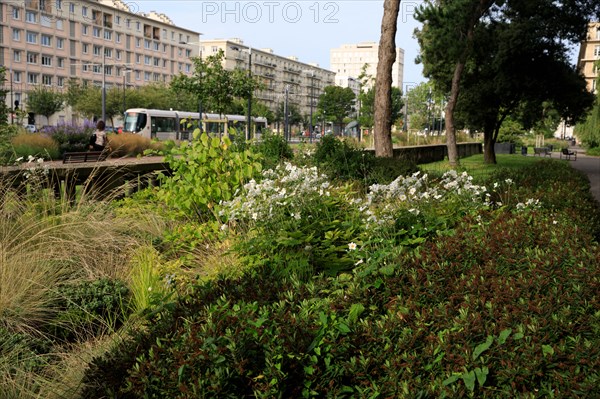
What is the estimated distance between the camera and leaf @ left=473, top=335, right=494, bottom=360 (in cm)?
236

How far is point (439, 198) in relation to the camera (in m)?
5.46

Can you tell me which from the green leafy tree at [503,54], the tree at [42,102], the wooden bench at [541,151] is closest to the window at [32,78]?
the tree at [42,102]

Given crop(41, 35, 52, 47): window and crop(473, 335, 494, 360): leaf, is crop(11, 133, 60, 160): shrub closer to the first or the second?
crop(473, 335, 494, 360): leaf

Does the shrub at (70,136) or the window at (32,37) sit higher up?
the window at (32,37)

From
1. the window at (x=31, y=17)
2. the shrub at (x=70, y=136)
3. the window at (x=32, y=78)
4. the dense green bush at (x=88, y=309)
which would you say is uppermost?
the window at (x=31, y=17)

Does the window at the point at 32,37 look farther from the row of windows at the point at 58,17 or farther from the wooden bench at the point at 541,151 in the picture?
the wooden bench at the point at 541,151

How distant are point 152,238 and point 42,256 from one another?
124cm

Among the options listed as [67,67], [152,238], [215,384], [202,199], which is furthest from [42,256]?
[67,67]

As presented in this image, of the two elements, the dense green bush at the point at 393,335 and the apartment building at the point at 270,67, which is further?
the apartment building at the point at 270,67

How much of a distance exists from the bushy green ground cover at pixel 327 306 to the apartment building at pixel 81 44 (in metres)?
72.8

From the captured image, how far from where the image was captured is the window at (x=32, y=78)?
284ft

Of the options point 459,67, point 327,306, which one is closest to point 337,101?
point 459,67

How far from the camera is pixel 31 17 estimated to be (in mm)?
87062

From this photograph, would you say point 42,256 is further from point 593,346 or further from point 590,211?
point 590,211
